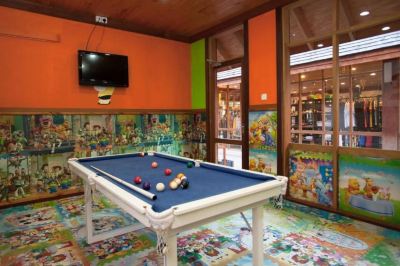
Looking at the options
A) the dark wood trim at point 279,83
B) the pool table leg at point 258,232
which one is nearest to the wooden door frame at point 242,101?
the dark wood trim at point 279,83

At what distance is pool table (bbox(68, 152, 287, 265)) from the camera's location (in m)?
1.33

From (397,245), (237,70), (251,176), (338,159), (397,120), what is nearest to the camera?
(251,176)

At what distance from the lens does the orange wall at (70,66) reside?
12.2 ft

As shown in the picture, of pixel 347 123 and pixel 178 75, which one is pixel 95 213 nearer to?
pixel 178 75

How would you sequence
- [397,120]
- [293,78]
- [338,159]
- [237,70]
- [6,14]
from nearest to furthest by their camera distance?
[397,120] → [338,159] → [6,14] → [293,78] → [237,70]

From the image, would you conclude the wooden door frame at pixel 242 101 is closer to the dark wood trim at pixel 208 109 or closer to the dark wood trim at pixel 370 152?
the dark wood trim at pixel 208 109

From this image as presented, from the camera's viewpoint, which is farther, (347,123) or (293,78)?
(293,78)

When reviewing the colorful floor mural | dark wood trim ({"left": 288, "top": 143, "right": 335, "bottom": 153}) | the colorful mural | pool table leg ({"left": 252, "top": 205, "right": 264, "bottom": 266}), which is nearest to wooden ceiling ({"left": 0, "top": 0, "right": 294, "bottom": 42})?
the colorful mural

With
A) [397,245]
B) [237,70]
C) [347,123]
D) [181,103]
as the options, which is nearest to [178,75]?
[181,103]

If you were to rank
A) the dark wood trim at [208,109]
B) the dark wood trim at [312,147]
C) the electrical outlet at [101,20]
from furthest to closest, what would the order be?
1. the dark wood trim at [208,109]
2. the electrical outlet at [101,20]
3. the dark wood trim at [312,147]

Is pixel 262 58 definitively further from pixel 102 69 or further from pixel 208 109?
pixel 102 69

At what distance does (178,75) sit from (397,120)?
3.77m

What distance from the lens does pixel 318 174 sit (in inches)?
136

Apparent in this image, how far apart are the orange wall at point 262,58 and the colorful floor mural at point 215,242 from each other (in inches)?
71.0
